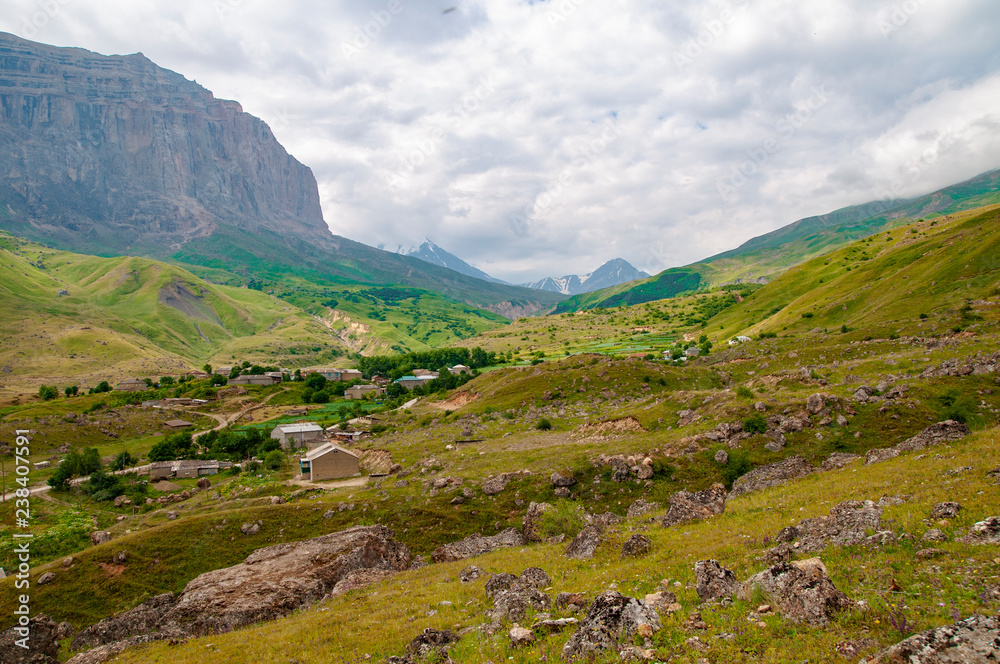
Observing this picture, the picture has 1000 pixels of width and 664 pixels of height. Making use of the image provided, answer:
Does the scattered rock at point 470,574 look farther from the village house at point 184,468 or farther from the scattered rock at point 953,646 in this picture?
the village house at point 184,468

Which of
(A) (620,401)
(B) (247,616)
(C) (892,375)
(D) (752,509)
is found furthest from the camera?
(A) (620,401)

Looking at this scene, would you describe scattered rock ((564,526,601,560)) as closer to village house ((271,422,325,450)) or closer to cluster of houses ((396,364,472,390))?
village house ((271,422,325,450))

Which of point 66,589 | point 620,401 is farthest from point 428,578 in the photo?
point 620,401

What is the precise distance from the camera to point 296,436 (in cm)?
9306

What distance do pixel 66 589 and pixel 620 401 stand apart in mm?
64729

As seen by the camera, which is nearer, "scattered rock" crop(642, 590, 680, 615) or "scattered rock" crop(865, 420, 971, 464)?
"scattered rock" crop(642, 590, 680, 615)

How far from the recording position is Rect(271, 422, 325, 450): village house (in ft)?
301

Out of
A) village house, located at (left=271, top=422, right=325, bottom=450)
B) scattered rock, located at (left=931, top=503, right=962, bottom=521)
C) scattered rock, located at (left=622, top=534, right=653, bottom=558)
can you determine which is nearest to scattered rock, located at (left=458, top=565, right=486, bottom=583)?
scattered rock, located at (left=622, top=534, right=653, bottom=558)

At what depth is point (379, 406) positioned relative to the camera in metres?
130

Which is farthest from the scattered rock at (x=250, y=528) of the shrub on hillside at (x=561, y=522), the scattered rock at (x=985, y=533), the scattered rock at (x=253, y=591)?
the scattered rock at (x=985, y=533)

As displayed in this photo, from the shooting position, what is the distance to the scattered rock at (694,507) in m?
25.7

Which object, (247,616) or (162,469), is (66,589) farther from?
(162,469)

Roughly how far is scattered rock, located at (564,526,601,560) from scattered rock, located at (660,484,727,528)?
3967mm

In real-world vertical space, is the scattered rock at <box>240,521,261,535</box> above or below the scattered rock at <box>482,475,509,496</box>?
above
